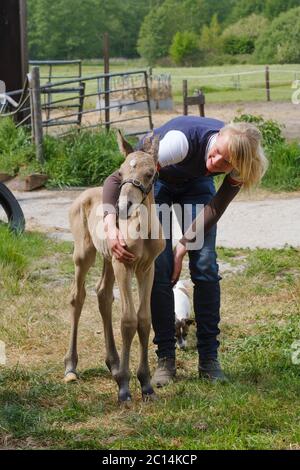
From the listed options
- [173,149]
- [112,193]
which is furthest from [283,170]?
[112,193]

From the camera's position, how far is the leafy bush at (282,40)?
33.2 metres

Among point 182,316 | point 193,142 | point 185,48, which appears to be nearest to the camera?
point 193,142

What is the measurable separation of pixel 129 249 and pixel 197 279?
744mm

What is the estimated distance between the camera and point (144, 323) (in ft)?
16.6

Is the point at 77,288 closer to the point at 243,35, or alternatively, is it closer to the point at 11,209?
the point at 11,209

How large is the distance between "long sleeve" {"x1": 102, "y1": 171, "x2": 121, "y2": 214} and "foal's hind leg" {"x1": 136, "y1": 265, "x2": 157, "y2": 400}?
37cm

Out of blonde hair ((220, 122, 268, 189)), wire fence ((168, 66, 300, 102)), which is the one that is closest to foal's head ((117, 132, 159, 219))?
blonde hair ((220, 122, 268, 189))

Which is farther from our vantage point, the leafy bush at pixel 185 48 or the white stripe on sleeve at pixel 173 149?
the leafy bush at pixel 185 48

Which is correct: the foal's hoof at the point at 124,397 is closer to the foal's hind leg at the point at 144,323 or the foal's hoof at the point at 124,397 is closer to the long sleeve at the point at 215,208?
the foal's hind leg at the point at 144,323

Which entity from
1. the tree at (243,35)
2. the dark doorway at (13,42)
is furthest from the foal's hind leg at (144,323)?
the tree at (243,35)

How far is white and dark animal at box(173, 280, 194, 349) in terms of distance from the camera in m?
6.37

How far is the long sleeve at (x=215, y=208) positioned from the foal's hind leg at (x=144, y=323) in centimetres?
42

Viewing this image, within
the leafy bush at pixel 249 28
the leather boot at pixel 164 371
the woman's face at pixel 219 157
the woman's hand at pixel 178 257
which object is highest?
the woman's face at pixel 219 157
